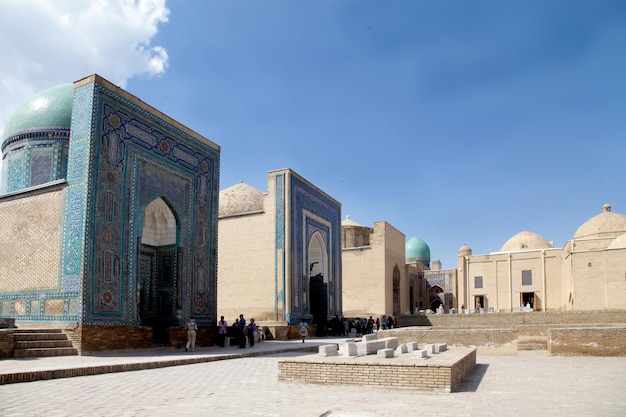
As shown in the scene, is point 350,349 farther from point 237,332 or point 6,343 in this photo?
point 237,332

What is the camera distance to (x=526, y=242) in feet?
122

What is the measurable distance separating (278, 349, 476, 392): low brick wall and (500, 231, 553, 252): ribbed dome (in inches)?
1260

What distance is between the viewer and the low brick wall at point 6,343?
940 cm

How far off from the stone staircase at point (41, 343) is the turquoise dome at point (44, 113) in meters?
6.73

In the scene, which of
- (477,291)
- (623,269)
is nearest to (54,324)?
(623,269)

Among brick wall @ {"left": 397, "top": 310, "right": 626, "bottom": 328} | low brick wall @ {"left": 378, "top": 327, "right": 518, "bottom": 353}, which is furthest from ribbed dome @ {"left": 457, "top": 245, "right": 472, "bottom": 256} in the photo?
low brick wall @ {"left": 378, "top": 327, "right": 518, "bottom": 353}

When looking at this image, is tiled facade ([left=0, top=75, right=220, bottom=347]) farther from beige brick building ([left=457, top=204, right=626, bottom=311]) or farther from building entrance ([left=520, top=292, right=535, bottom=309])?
building entrance ([left=520, top=292, right=535, bottom=309])

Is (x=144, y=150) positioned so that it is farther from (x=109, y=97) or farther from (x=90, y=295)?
Answer: (x=90, y=295)

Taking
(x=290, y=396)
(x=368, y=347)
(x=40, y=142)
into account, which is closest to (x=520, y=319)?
(x=368, y=347)

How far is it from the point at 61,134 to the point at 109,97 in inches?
149

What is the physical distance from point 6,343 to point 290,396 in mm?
6119

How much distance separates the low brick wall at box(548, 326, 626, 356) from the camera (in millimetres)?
11109

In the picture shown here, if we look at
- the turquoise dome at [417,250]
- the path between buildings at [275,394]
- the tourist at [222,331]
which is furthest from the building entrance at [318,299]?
the turquoise dome at [417,250]

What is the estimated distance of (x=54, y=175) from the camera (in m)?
15.1
